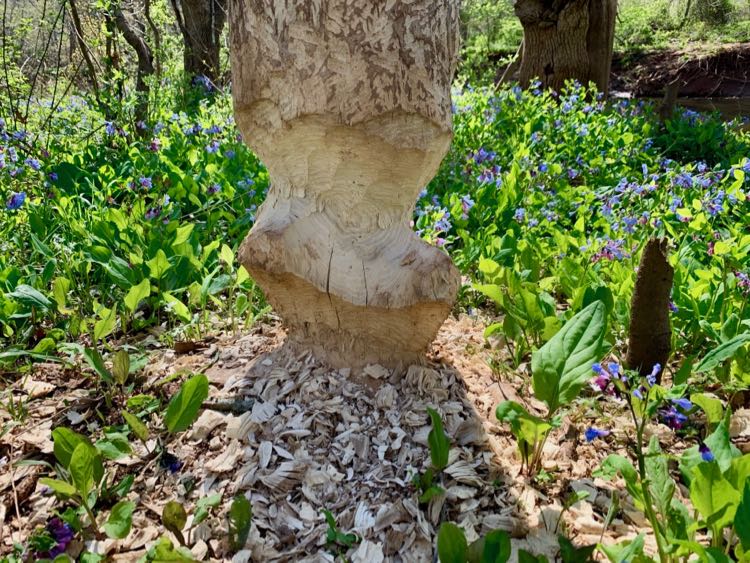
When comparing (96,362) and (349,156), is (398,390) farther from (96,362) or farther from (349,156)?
(96,362)

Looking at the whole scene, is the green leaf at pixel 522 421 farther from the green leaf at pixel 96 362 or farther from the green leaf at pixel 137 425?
the green leaf at pixel 96 362

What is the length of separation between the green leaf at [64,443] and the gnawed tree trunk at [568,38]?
23.4 ft

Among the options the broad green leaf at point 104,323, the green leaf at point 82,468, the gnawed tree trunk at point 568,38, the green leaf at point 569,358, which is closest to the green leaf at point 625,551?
the green leaf at point 569,358

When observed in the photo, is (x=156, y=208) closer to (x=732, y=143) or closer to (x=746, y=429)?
(x=746, y=429)

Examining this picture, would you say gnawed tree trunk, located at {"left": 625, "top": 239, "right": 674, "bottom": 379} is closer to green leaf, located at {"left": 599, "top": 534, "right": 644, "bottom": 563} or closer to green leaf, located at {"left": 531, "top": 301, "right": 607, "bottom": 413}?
green leaf, located at {"left": 531, "top": 301, "right": 607, "bottom": 413}

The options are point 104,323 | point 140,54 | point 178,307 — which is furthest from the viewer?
point 140,54

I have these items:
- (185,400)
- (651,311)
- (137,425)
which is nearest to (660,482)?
(651,311)

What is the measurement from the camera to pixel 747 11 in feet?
49.3

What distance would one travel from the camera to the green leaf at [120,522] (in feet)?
4.36

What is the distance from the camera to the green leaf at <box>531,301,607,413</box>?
156 centimetres

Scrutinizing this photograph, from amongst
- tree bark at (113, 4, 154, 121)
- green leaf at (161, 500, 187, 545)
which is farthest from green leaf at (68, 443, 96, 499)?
tree bark at (113, 4, 154, 121)

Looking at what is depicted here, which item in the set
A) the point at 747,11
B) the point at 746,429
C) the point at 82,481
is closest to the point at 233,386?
the point at 82,481

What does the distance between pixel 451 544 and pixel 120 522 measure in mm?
739

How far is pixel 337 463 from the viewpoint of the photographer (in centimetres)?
167
